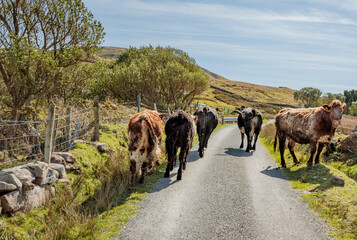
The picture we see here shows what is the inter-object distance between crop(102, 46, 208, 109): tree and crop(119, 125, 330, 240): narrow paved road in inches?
867

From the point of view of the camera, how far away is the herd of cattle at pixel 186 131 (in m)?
7.53

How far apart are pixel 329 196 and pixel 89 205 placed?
251 inches

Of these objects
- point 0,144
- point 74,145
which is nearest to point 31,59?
point 0,144

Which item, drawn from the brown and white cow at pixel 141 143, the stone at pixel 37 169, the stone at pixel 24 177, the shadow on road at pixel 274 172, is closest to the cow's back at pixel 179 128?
the brown and white cow at pixel 141 143

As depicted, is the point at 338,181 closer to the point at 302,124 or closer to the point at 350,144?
the point at 302,124

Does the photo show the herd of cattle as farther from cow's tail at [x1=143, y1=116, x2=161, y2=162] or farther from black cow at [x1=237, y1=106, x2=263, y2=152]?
black cow at [x1=237, y1=106, x2=263, y2=152]

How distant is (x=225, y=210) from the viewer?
6.43 meters

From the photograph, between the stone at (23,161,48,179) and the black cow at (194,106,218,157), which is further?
the black cow at (194,106,218,157)

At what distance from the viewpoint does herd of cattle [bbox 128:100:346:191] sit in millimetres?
7527

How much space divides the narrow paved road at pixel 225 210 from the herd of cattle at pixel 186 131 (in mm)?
944

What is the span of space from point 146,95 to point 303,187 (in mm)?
25456

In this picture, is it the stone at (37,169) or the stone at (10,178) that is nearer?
the stone at (10,178)

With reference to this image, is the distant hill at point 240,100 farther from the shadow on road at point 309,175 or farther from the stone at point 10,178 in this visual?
the stone at point 10,178

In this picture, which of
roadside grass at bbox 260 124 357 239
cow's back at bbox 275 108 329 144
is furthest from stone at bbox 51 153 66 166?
cow's back at bbox 275 108 329 144
